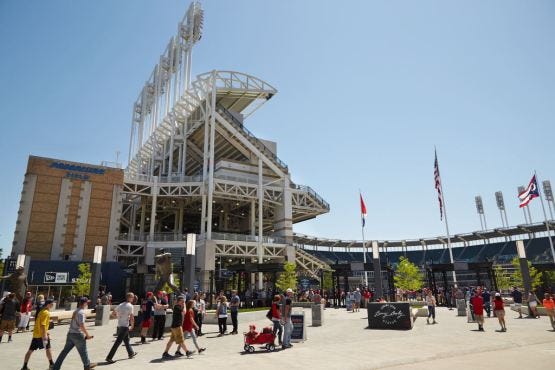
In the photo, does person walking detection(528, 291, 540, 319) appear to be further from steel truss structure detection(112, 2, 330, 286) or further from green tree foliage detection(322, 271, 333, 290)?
green tree foliage detection(322, 271, 333, 290)

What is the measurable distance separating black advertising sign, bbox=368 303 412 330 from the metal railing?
3378 cm

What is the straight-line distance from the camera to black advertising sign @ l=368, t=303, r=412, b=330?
15.4 m

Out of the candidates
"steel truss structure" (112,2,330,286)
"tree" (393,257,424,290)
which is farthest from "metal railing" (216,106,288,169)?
"tree" (393,257,424,290)

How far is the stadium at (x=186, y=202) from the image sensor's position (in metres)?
35.1

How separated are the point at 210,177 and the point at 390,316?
29838 mm

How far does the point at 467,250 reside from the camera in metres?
86.8

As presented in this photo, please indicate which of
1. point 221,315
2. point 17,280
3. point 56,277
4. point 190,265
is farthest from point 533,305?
point 56,277

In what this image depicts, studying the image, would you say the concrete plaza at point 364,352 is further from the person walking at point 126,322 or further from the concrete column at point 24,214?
the concrete column at point 24,214

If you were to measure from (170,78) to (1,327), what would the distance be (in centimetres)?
4336

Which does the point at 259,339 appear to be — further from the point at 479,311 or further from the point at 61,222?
the point at 61,222

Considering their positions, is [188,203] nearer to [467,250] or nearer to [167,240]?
[167,240]

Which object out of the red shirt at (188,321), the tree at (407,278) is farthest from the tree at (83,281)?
the tree at (407,278)

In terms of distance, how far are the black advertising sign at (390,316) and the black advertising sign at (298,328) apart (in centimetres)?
487

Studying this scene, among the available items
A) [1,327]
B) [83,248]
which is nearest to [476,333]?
[1,327]
